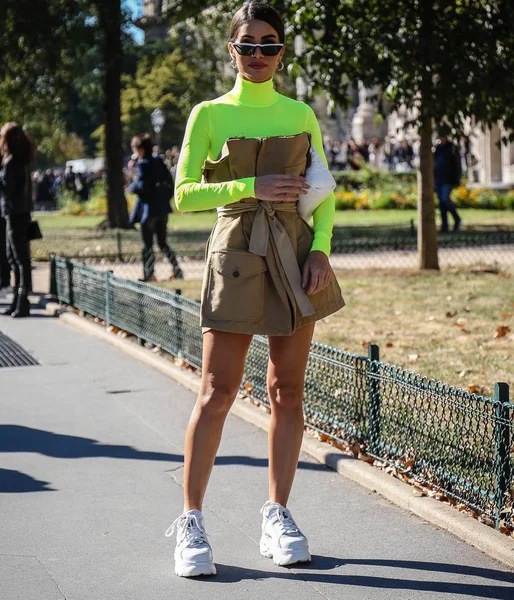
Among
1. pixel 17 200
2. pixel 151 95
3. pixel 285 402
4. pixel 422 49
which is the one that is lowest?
pixel 285 402

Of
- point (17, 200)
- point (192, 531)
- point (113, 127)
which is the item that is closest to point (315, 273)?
point (192, 531)

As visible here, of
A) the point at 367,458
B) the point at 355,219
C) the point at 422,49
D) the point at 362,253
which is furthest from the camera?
the point at 355,219

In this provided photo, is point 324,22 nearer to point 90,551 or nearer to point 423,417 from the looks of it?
point 423,417

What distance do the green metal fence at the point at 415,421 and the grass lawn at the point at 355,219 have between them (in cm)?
1771

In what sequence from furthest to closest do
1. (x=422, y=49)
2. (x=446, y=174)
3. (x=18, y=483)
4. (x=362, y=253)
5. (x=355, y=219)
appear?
(x=355, y=219)
(x=446, y=174)
(x=362, y=253)
(x=422, y=49)
(x=18, y=483)

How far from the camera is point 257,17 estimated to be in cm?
433

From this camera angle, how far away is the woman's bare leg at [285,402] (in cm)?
445

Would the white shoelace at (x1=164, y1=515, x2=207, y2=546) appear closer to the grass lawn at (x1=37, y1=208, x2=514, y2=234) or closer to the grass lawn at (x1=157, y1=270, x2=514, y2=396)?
the grass lawn at (x1=157, y1=270, x2=514, y2=396)

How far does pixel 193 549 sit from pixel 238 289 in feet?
3.23

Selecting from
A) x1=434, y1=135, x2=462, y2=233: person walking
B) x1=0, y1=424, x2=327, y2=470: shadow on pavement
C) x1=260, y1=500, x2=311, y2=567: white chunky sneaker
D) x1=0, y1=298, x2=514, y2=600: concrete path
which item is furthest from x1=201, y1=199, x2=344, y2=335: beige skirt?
x1=434, y1=135, x2=462, y2=233: person walking

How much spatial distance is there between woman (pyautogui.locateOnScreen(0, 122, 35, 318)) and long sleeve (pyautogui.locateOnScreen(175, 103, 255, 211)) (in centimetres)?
763

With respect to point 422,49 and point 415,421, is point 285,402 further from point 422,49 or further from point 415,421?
point 422,49

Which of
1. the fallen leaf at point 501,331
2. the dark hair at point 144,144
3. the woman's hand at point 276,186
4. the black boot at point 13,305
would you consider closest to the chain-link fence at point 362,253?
the dark hair at point 144,144

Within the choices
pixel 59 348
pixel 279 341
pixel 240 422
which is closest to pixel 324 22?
pixel 59 348
